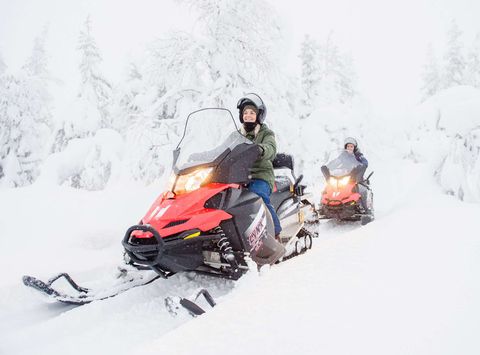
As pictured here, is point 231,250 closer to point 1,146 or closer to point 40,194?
point 40,194

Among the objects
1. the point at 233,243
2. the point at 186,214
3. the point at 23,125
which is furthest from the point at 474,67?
the point at 186,214

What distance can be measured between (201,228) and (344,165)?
5262 mm

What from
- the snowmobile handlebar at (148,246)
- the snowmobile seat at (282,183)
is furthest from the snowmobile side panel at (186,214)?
the snowmobile seat at (282,183)

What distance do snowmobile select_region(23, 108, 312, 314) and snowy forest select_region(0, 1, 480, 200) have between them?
570 cm

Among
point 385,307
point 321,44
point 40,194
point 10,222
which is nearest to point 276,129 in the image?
point 40,194

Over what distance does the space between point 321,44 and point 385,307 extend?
80.8 ft

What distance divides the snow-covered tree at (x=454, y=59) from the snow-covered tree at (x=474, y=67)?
1.86ft

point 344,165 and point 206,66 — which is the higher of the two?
point 206,66

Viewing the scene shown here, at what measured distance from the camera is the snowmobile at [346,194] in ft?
24.6

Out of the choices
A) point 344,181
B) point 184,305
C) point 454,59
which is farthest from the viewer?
point 454,59

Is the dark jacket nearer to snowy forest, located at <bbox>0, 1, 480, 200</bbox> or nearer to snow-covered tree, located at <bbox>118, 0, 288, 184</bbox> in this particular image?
snowy forest, located at <bbox>0, 1, 480, 200</bbox>

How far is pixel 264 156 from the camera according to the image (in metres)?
4.10

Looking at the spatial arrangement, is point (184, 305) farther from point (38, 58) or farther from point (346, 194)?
point (38, 58)

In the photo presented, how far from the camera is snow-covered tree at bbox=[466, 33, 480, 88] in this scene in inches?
1172
